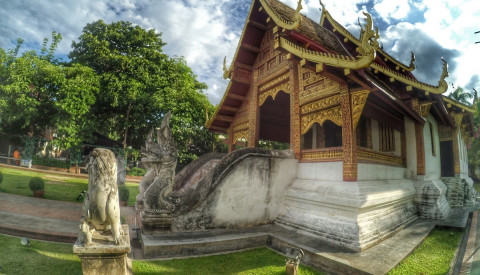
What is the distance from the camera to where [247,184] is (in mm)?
5855

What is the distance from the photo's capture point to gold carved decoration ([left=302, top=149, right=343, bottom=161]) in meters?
5.96


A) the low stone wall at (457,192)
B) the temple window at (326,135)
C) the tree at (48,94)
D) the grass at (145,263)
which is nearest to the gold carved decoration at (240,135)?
the temple window at (326,135)

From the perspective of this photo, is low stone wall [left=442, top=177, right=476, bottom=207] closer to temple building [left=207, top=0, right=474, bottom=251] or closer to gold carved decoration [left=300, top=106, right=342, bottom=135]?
temple building [left=207, top=0, right=474, bottom=251]

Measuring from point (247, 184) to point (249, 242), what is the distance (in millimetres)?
1322

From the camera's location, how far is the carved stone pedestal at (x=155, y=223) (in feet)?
15.5

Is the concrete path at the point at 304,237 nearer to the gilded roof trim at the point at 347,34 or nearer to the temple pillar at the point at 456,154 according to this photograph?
the temple pillar at the point at 456,154

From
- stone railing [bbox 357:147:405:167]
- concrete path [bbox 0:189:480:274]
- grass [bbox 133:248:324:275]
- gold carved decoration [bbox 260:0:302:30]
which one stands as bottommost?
grass [bbox 133:248:324:275]

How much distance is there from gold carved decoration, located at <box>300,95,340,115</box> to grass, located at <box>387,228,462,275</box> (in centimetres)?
349

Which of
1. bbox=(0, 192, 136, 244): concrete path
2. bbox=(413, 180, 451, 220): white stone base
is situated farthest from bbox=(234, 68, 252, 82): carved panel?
bbox=(413, 180, 451, 220): white stone base

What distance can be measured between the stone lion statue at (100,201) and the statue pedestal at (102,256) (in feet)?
0.29

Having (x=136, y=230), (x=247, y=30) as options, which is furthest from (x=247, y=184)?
(x=247, y=30)

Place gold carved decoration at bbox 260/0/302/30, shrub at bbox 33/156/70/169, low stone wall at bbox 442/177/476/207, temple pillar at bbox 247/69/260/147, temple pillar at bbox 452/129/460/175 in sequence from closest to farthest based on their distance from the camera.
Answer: gold carved decoration at bbox 260/0/302/30
temple pillar at bbox 247/69/260/147
low stone wall at bbox 442/177/476/207
temple pillar at bbox 452/129/460/175
shrub at bbox 33/156/70/169

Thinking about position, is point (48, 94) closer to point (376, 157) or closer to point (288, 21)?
point (288, 21)

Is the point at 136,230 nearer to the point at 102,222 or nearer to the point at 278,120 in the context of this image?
the point at 102,222
